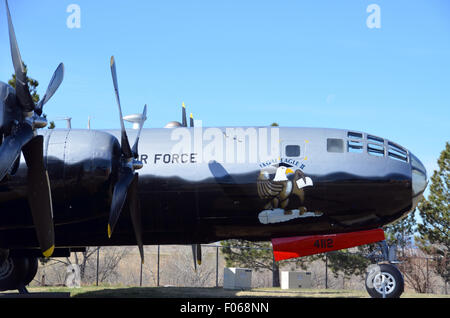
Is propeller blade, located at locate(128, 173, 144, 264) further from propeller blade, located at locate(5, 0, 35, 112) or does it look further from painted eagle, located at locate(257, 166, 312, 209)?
propeller blade, located at locate(5, 0, 35, 112)

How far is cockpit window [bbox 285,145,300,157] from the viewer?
54.5 feet

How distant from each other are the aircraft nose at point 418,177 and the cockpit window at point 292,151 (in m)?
3.64

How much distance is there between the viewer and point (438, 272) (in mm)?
33125

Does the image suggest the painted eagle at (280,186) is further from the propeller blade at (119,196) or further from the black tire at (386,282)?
the propeller blade at (119,196)

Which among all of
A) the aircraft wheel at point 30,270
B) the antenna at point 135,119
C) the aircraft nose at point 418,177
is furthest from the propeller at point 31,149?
the aircraft nose at point 418,177

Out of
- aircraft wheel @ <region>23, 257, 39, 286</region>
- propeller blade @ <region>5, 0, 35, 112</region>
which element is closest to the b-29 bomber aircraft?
propeller blade @ <region>5, 0, 35, 112</region>

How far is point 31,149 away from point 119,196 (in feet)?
9.13

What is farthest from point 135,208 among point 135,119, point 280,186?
point 280,186

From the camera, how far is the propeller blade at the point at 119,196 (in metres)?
14.3

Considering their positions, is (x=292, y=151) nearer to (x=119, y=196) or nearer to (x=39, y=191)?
(x=119, y=196)

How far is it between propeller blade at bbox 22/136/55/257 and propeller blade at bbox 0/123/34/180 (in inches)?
11.4

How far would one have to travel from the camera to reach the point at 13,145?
12.1 metres
